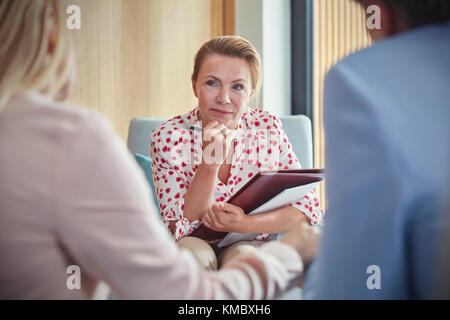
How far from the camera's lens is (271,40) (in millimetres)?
2572

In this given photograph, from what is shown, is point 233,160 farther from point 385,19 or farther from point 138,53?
point 138,53

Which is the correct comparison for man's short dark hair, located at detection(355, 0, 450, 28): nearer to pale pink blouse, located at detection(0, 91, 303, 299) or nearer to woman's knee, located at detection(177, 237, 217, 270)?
pale pink blouse, located at detection(0, 91, 303, 299)

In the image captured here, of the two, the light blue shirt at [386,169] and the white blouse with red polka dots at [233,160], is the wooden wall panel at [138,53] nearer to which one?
the white blouse with red polka dots at [233,160]

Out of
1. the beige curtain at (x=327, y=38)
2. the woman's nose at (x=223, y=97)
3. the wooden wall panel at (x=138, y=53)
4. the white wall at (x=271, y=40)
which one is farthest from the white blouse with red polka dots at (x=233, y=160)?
the beige curtain at (x=327, y=38)

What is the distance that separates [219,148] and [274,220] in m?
0.26

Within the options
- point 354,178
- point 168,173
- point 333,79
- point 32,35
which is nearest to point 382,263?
point 354,178

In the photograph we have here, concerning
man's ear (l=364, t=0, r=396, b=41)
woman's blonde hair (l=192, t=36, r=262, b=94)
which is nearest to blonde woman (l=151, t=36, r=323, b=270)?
woman's blonde hair (l=192, t=36, r=262, b=94)

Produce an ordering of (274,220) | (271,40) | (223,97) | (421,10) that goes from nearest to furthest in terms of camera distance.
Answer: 1. (421,10)
2. (274,220)
3. (223,97)
4. (271,40)

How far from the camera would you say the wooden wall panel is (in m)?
1.92

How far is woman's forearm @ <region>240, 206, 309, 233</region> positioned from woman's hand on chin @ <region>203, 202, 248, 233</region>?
0.06 ft

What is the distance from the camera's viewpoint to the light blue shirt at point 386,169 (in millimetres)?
442

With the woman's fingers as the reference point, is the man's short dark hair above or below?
above

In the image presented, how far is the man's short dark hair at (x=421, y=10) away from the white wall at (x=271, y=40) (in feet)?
6.31

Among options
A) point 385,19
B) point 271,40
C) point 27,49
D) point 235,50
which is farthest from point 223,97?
point 271,40
